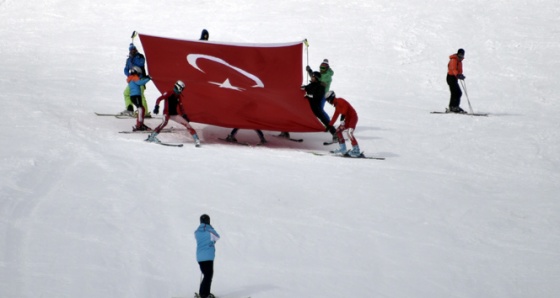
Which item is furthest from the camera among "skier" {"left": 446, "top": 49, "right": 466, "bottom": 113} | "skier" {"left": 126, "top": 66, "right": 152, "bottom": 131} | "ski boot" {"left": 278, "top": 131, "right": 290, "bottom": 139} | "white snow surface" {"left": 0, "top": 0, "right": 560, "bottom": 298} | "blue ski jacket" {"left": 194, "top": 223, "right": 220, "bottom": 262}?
"skier" {"left": 446, "top": 49, "right": 466, "bottom": 113}

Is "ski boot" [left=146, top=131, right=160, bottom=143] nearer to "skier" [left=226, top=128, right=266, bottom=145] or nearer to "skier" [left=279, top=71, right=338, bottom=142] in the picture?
"skier" [left=226, top=128, right=266, bottom=145]

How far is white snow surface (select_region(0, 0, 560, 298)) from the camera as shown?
1030 centimetres

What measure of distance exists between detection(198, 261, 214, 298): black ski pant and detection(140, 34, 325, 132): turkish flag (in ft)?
20.9

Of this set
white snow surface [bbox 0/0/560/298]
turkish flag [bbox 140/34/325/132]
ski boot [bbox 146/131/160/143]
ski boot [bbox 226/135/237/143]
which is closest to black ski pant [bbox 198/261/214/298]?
white snow surface [bbox 0/0/560/298]

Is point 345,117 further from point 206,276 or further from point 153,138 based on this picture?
point 206,276

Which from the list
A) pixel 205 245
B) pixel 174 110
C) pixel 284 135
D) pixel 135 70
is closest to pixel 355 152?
pixel 284 135

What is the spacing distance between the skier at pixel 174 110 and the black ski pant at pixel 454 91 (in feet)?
21.7

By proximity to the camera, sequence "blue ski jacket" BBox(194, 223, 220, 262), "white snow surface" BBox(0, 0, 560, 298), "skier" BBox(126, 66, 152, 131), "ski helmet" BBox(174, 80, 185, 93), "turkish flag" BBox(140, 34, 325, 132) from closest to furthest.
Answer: "blue ski jacket" BBox(194, 223, 220, 262)
"white snow surface" BBox(0, 0, 560, 298)
"ski helmet" BBox(174, 80, 185, 93)
"turkish flag" BBox(140, 34, 325, 132)
"skier" BBox(126, 66, 152, 131)

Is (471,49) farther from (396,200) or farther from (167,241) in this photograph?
(167,241)

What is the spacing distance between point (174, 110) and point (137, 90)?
1173 millimetres

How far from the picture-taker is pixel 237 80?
52.3 ft

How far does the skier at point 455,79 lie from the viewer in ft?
62.3

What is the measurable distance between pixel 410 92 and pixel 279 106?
6545 millimetres

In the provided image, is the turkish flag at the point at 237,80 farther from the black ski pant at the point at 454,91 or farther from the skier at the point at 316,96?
the black ski pant at the point at 454,91
